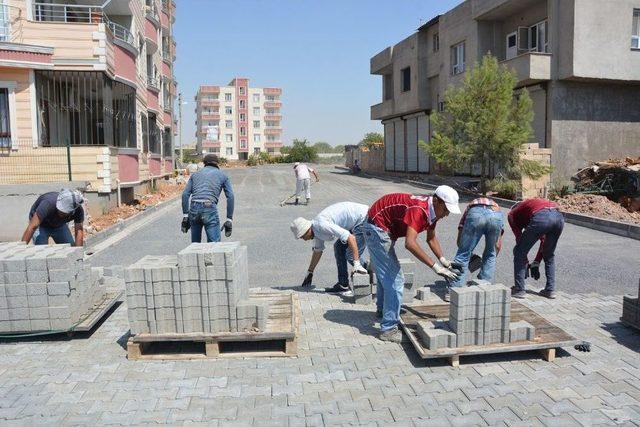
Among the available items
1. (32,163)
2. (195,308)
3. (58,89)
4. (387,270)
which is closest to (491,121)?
(58,89)

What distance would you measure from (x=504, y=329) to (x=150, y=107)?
23542 millimetres

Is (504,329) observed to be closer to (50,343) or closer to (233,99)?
(50,343)

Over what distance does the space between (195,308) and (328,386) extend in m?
1.45

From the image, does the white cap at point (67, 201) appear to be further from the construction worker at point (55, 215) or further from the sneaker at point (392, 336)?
the sneaker at point (392, 336)

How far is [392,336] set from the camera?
531 cm

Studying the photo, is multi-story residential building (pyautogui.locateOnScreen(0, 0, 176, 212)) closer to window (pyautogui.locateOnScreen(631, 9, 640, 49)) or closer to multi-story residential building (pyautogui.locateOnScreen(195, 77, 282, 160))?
window (pyautogui.locateOnScreen(631, 9, 640, 49))

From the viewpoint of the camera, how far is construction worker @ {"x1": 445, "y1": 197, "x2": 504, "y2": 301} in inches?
248

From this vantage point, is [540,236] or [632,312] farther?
[540,236]

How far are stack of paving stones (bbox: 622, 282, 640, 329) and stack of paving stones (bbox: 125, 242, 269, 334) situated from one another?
12.3 ft

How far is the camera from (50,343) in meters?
5.44

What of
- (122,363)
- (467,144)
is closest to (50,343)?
(122,363)

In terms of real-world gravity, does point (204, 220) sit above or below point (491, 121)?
below

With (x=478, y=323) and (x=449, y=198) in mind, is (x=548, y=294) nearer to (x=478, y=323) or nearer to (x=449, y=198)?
(x=478, y=323)

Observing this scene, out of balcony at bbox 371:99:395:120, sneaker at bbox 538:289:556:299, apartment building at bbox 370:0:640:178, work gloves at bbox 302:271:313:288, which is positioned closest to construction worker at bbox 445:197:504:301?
sneaker at bbox 538:289:556:299
